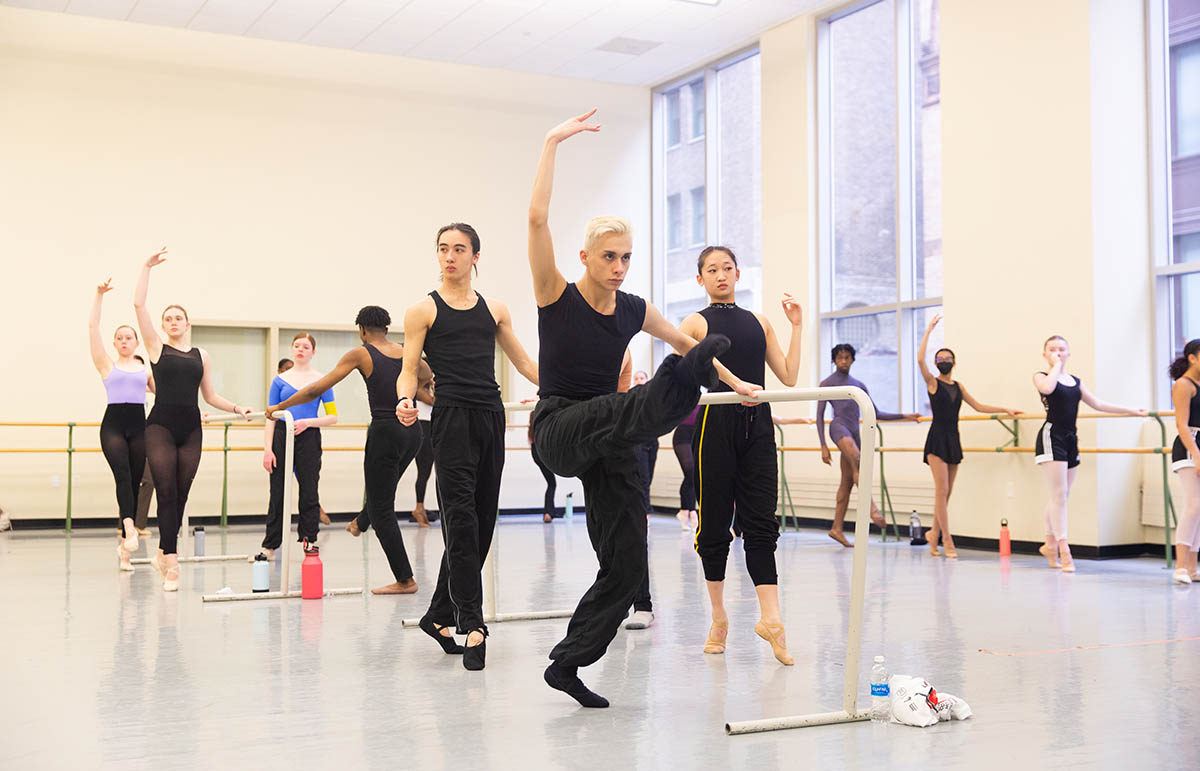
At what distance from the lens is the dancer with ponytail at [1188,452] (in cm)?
695

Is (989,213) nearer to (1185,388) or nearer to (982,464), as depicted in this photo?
(982,464)

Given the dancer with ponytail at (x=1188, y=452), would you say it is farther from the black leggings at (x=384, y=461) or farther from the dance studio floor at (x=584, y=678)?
the black leggings at (x=384, y=461)

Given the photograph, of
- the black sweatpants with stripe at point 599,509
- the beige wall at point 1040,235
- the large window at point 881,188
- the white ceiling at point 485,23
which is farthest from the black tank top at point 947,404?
the black sweatpants with stripe at point 599,509

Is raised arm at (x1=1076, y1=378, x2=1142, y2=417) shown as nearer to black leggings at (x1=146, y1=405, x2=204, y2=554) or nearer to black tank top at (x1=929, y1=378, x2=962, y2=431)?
black tank top at (x1=929, y1=378, x2=962, y2=431)

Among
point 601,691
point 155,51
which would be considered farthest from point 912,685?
point 155,51

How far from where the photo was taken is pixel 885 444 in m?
11.3

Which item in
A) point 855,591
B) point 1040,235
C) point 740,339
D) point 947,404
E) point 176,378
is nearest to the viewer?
point 855,591

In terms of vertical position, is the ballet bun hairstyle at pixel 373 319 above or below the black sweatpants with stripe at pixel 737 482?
above

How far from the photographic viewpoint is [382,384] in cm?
597

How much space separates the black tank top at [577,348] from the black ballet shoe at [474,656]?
1236mm

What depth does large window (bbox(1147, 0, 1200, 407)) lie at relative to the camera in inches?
354

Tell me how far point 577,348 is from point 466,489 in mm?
1101

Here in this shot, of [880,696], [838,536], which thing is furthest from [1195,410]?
[880,696]

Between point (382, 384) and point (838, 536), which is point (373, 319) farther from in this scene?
point (838, 536)
